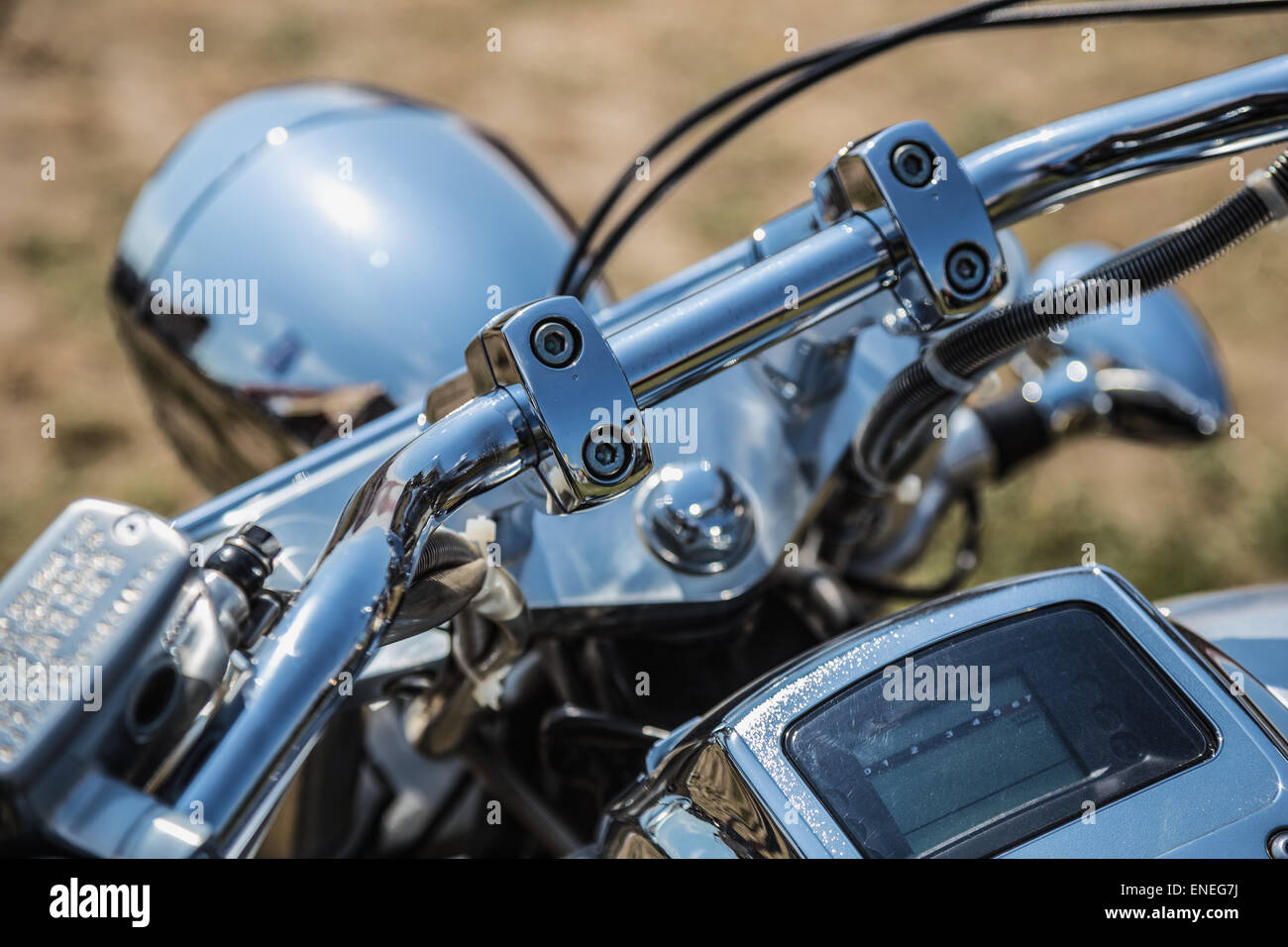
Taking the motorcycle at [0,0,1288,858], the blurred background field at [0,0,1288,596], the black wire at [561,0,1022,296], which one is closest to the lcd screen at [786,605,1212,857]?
the motorcycle at [0,0,1288,858]

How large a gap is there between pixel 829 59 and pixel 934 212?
15.2 inches

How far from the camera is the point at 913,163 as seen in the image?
0.75 metres

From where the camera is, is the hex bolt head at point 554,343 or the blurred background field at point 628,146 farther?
the blurred background field at point 628,146

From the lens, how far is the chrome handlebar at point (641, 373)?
1.85 feet

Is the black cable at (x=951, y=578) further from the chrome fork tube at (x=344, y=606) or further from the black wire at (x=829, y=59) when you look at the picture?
the chrome fork tube at (x=344, y=606)

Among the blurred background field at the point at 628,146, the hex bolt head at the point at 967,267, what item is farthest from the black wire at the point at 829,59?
the blurred background field at the point at 628,146

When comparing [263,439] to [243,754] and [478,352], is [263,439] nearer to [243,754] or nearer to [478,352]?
[478,352]

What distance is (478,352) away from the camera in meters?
0.68

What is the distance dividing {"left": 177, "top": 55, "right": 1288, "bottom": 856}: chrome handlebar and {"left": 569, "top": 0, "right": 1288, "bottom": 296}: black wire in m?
0.19

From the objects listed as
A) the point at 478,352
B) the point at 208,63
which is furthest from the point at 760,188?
the point at 478,352

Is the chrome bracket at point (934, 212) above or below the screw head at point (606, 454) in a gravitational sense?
above

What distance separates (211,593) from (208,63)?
3.21m

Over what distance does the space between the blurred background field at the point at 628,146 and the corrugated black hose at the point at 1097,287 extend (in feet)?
5.66

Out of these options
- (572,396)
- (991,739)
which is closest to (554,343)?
(572,396)
